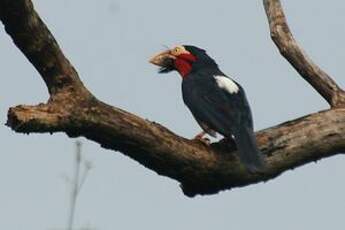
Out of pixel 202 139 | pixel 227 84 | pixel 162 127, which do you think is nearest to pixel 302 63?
pixel 227 84

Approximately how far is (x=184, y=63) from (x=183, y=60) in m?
0.03

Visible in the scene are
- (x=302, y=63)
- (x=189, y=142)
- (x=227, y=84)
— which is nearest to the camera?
(x=189, y=142)

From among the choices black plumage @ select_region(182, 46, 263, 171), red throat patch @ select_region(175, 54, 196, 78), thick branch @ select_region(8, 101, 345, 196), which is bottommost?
thick branch @ select_region(8, 101, 345, 196)

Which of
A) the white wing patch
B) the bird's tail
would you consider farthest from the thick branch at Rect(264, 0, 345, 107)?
the bird's tail

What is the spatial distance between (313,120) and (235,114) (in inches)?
22.2

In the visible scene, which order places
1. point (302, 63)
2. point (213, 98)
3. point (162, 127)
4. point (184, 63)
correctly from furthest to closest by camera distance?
point (184, 63) → point (213, 98) → point (302, 63) → point (162, 127)

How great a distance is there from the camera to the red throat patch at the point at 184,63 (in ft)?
22.6

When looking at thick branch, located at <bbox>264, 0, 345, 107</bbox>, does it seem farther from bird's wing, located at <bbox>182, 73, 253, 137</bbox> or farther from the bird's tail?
the bird's tail

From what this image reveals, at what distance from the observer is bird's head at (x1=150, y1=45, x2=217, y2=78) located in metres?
6.91

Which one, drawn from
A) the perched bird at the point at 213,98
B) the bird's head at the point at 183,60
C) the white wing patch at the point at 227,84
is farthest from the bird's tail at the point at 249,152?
the bird's head at the point at 183,60

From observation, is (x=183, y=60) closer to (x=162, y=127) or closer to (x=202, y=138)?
(x=202, y=138)

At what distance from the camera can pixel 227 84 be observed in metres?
6.35

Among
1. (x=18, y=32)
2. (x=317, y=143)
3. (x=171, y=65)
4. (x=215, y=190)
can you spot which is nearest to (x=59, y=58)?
(x=18, y=32)

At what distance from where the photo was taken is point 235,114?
597 centimetres
